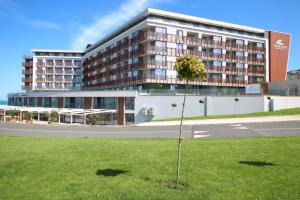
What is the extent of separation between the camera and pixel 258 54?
221 feet

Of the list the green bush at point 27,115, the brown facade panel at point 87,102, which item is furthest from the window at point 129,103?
the green bush at point 27,115

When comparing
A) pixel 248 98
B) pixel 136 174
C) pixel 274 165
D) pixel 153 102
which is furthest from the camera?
pixel 248 98

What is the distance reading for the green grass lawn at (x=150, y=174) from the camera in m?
8.44

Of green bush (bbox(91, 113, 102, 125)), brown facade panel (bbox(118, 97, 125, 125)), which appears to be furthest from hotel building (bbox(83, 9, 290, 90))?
green bush (bbox(91, 113, 102, 125))

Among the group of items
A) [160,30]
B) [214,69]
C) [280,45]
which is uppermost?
[280,45]

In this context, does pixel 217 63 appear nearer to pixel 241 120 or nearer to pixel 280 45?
pixel 280 45

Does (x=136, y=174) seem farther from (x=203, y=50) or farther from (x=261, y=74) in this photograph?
(x=261, y=74)

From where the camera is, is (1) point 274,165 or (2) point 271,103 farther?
(2) point 271,103

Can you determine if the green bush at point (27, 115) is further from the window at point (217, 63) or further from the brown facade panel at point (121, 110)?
the window at point (217, 63)

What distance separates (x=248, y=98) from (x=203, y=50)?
1690 cm

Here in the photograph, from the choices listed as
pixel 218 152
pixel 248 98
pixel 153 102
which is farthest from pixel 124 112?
pixel 218 152

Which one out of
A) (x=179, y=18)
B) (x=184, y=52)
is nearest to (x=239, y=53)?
(x=184, y=52)

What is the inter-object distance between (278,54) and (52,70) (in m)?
71.6

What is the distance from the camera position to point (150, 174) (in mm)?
10477
